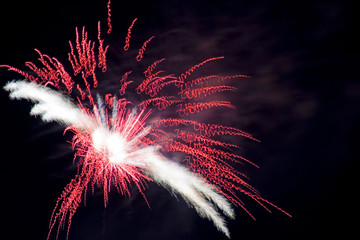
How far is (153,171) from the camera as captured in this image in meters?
4.25

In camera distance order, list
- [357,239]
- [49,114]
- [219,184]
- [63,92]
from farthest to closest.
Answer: [357,239] < [219,184] < [63,92] < [49,114]

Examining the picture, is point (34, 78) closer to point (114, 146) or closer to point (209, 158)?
point (114, 146)

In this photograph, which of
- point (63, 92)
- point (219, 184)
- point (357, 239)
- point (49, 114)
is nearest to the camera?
point (49, 114)

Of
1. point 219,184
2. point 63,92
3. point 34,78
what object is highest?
point 34,78

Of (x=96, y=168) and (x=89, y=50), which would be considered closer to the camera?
(x=89, y=50)

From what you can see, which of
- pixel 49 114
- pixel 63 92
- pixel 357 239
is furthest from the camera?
pixel 357 239

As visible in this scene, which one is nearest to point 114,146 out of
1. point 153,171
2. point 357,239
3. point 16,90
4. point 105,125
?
point 105,125

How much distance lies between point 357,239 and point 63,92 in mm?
13333

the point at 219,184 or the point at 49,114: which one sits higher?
the point at 49,114

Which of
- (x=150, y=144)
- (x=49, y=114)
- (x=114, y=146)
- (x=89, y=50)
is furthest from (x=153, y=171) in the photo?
(x=89, y=50)

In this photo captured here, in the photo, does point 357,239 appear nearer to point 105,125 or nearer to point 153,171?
point 153,171

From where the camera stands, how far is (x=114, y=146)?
164 inches

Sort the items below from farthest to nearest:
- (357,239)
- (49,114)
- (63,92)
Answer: (357,239)
(63,92)
(49,114)

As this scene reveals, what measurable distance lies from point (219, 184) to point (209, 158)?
0.51 m
